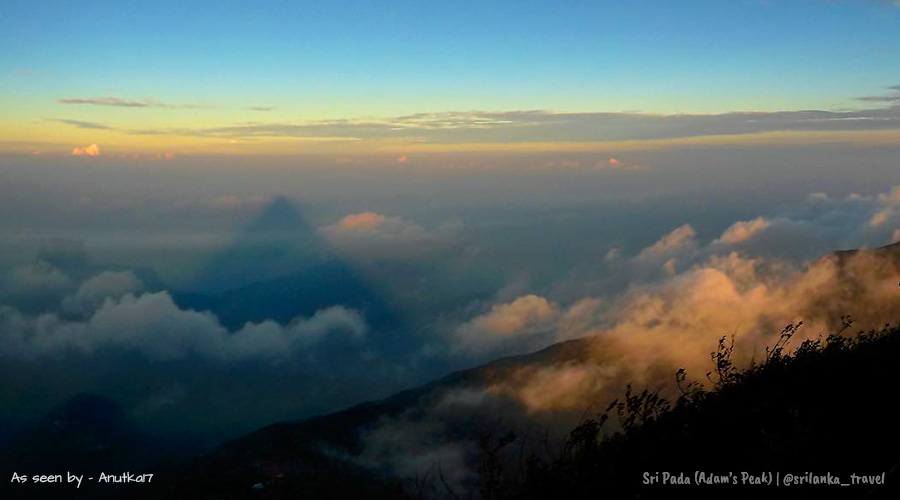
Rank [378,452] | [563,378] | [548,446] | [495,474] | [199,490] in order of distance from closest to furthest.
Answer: [495,474], [548,446], [199,490], [378,452], [563,378]

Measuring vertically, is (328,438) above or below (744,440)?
below

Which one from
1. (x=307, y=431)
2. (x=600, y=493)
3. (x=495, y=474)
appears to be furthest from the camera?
(x=307, y=431)

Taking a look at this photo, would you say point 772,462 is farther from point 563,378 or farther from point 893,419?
point 563,378

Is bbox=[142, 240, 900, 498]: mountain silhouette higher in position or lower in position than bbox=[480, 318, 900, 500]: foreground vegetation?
lower

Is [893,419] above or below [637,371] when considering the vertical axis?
above

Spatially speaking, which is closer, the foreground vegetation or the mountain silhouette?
the foreground vegetation

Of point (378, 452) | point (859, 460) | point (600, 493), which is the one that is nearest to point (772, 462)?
point (859, 460)

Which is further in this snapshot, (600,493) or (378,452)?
(378,452)

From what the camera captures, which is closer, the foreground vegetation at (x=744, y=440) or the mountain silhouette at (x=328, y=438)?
the foreground vegetation at (x=744, y=440)

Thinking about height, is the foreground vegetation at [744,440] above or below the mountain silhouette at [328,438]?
above

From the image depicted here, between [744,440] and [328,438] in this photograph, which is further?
[328,438]

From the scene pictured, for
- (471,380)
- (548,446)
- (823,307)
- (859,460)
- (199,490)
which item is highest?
(859,460)
